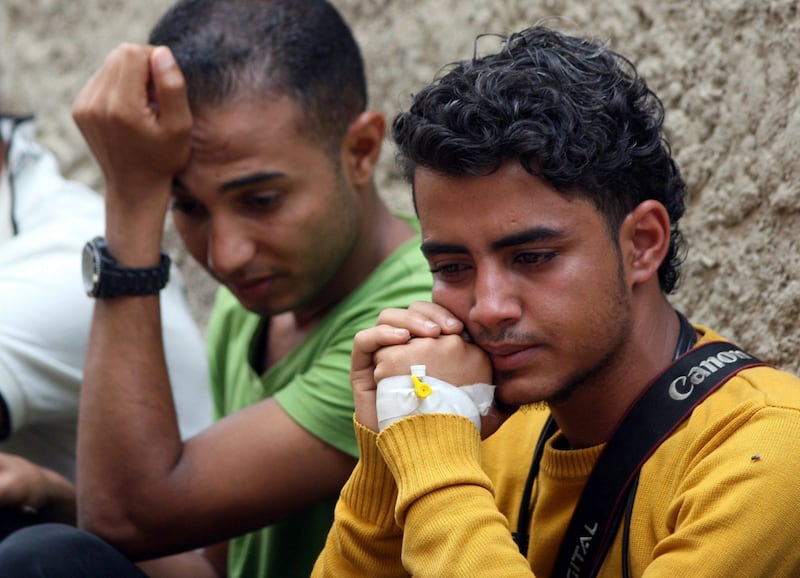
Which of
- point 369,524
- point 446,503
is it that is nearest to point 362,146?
point 369,524

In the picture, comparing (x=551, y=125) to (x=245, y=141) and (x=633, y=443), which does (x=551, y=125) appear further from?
(x=245, y=141)

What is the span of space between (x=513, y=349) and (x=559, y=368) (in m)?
0.07

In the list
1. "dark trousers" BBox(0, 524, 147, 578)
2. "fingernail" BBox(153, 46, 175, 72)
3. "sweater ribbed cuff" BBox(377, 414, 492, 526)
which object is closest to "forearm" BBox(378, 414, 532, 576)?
"sweater ribbed cuff" BBox(377, 414, 492, 526)

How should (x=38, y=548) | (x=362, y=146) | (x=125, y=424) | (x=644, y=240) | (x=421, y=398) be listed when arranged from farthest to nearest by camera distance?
(x=362, y=146) < (x=125, y=424) < (x=38, y=548) < (x=644, y=240) < (x=421, y=398)

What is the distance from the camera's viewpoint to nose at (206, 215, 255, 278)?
242cm

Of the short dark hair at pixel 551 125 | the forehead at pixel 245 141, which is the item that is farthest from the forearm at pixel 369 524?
the forehead at pixel 245 141

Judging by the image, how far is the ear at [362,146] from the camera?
2615 mm

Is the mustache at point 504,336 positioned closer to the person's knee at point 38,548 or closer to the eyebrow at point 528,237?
the eyebrow at point 528,237

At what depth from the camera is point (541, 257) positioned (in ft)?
5.67

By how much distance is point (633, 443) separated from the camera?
5.77ft

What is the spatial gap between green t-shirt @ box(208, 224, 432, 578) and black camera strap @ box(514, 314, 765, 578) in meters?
0.64

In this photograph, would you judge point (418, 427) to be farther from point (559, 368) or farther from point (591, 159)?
point (591, 159)

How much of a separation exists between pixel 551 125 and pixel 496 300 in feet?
0.89

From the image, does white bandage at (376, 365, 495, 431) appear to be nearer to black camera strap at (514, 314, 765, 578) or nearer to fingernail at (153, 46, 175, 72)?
black camera strap at (514, 314, 765, 578)
